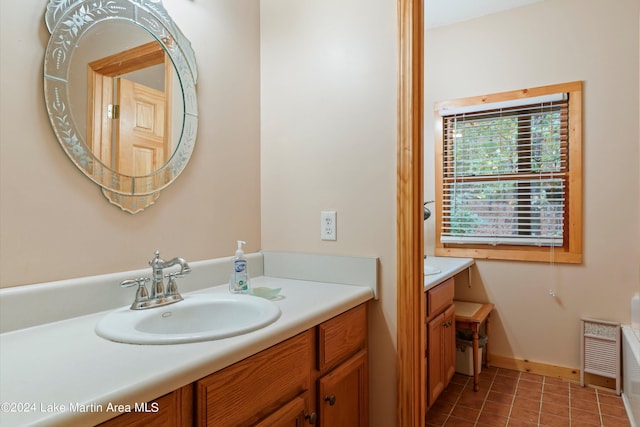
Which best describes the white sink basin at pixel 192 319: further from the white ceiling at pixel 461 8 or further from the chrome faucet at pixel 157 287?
the white ceiling at pixel 461 8

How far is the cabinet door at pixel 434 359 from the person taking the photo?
1.99 meters

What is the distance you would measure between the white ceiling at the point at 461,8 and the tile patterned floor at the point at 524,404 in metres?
2.65

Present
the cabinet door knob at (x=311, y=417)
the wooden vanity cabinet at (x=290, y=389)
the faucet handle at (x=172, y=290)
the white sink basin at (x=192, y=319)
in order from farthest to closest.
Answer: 1. the faucet handle at (x=172, y=290)
2. the cabinet door knob at (x=311, y=417)
3. the white sink basin at (x=192, y=319)
4. the wooden vanity cabinet at (x=290, y=389)

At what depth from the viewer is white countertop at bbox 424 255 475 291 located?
204 centimetres

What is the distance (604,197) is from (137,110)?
2.78 m

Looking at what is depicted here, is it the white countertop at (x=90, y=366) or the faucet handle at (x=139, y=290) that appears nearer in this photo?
the white countertop at (x=90, y=366)

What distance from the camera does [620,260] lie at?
8.15ft

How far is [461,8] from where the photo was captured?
2.85 m

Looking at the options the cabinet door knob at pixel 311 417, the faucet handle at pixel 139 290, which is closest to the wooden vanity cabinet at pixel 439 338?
the cabinet door knob at pixel 311 417

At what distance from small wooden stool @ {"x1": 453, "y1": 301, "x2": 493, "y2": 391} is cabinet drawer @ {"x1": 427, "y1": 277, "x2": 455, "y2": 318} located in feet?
0.91

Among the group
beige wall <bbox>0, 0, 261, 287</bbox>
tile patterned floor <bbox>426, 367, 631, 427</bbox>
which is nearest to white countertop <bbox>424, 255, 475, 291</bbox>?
tile patterned floor <bbox>426, 367, 631, 427</bbox>

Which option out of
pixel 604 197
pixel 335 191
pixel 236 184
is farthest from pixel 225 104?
pixel 604 197

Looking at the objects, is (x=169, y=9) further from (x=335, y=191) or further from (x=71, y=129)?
(x=335, y=191)

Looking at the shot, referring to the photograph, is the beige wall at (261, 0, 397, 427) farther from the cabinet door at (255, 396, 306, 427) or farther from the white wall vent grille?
the white wall vent grille
